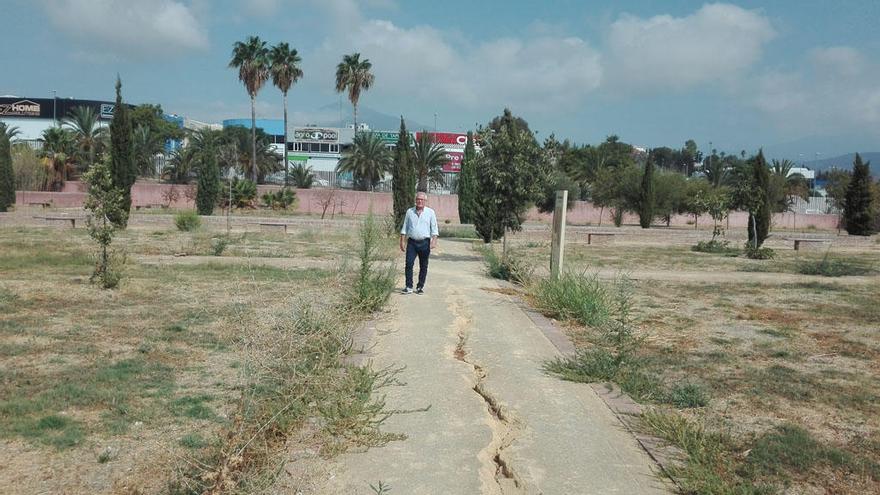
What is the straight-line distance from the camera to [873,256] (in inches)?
1009

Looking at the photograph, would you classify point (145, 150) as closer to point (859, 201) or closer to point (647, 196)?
point (647, 196)

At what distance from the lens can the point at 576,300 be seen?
9.62 metres

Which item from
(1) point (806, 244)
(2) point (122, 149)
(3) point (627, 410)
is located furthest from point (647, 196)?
(3) point (627, 410)

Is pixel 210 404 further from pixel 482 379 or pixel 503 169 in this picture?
pixel 503 169

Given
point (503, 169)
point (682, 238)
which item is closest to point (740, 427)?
point (503, 169)

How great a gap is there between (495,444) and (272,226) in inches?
952

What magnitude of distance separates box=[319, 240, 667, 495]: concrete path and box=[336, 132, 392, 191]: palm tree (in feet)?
151

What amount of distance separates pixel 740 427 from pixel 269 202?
130 ft

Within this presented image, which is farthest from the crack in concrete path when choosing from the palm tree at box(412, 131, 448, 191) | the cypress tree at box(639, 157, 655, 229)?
the palm tree at box(412, 131, 448, 191)

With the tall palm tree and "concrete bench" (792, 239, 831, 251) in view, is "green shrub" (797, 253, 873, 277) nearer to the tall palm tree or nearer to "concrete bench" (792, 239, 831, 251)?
"concrete bench" (792, 239, 831, 251)

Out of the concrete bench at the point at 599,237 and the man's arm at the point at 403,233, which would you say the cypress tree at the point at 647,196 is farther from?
the man's arm at the point at 403,233

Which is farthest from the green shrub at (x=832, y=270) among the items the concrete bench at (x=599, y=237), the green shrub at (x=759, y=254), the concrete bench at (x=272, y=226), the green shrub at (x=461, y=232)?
the concrete bench at (x=272, y=226)

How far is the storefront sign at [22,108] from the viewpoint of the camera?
74938 mm

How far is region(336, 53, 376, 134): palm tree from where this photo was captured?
58406mm
